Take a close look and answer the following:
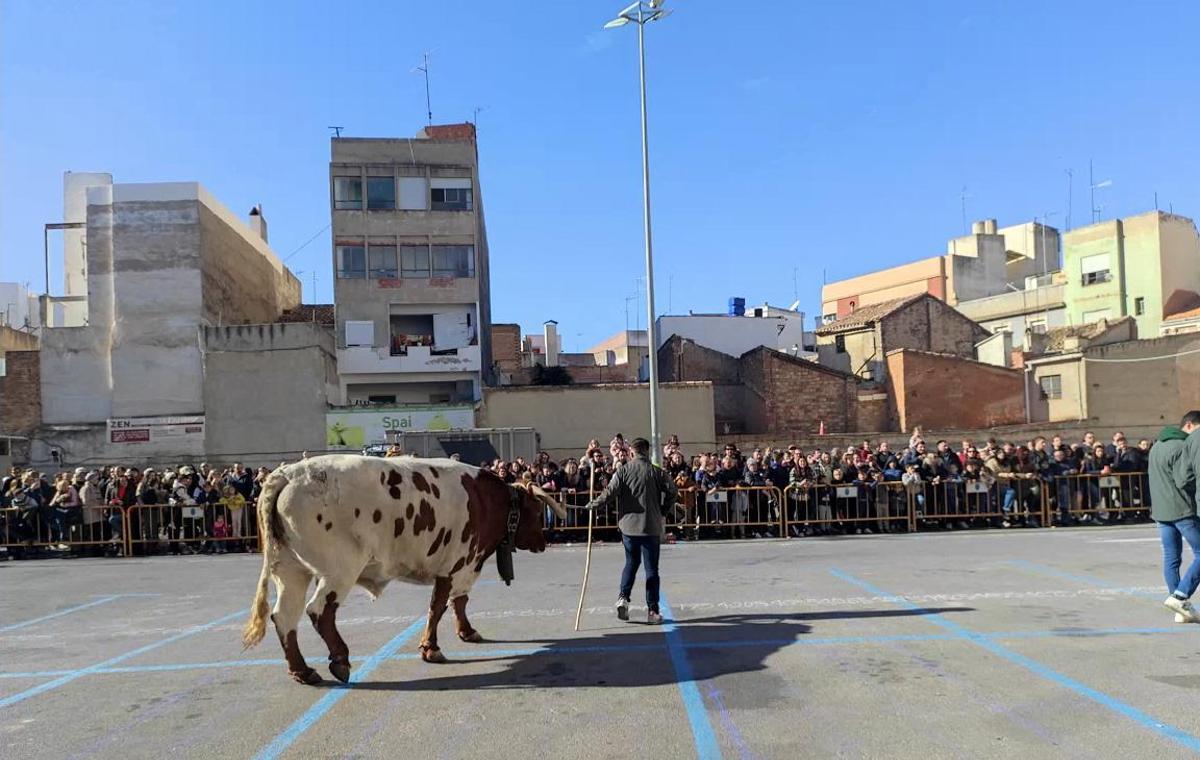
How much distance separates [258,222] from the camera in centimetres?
5041

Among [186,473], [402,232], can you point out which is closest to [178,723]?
[186,473]

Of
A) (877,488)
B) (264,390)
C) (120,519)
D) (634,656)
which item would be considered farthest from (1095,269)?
(634,656)

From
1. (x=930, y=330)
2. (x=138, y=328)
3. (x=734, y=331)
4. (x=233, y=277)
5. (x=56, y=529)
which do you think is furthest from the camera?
(x=734, y=331)

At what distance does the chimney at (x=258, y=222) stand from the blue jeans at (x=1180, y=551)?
4834cm

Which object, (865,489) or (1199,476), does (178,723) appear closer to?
(1199,476)

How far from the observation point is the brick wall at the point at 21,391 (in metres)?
36.7

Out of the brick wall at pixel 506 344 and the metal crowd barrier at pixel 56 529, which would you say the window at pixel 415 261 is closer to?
the brick wall at pixel 506 344

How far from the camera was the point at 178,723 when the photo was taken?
601cm

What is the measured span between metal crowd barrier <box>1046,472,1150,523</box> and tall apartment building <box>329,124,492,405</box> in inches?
1015

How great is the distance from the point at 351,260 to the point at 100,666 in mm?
34130

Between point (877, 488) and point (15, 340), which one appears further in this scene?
point (15, 340)

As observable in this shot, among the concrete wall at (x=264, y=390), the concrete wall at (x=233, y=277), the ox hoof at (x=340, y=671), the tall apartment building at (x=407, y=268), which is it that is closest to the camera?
the ox hoof at (x=340, y=671)

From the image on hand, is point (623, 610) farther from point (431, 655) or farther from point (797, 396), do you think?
point (797, 396)

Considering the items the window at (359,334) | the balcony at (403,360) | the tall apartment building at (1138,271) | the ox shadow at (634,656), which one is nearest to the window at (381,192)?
the window at (359,334)
